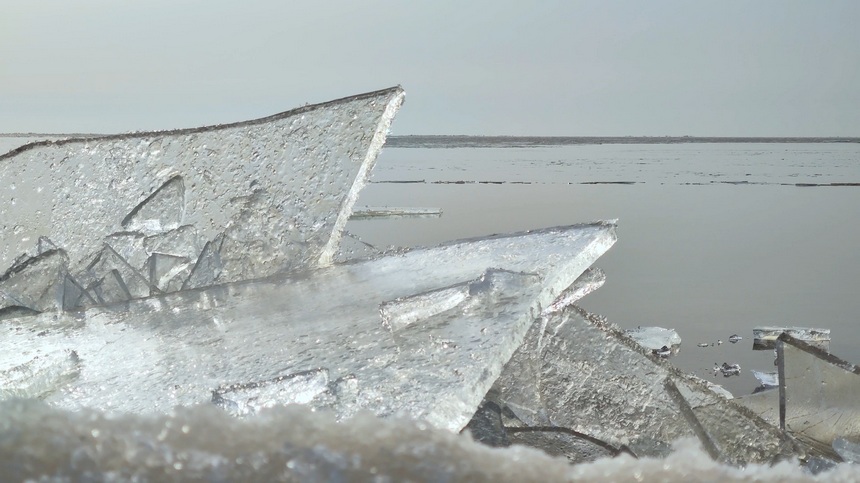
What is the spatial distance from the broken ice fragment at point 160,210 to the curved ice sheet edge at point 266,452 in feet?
3.12

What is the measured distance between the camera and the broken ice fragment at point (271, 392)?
0.57 meters

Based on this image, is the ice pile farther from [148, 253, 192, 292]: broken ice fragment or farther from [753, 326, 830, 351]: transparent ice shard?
[753, 326, 830, 351]: transparent ice shard

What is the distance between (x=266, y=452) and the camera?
0.26m

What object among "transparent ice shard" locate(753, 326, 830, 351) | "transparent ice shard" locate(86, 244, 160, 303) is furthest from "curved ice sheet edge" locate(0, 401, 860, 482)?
"transparent ice shard" locate(753, 326, 830, 351)

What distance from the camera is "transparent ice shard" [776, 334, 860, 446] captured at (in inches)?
42.7

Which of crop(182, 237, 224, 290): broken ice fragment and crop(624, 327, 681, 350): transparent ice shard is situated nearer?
crop(182, 237, 224, 290): broken ice fragment

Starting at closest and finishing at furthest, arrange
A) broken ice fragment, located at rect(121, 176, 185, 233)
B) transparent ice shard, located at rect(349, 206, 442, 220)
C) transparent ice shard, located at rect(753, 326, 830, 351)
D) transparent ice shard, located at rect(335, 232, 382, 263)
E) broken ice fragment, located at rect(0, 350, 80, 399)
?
broken ice fragment, located at rect(0, 350, 80, 399) < broken ice fragment, located at rect(121, 176, 185, 233) < transparent ice shard, located at rect(335, 232, 382, 263) < transparent ice shard, located at rect(753, 326, 830, 351) < transparent ice shard, located at rect(349, 206, 442, 220)

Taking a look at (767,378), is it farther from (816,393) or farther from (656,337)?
(816,393)

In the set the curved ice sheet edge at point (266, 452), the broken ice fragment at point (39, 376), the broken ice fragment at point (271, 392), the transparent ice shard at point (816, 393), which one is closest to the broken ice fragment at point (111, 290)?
the broken ice fragment at point (39, 376)

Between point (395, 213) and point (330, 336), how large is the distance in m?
4.45

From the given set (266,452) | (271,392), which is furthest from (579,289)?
(266,452)

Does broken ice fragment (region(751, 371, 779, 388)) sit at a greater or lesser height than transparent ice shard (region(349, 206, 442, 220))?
greater

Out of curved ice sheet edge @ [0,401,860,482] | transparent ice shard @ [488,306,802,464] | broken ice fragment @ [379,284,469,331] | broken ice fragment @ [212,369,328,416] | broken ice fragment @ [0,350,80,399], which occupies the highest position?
curved ice sheet edge @ [0,401,860,482]

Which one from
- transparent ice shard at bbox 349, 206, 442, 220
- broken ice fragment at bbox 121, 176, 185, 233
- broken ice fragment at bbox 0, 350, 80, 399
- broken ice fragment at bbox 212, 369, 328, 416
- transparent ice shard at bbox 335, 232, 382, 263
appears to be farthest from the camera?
transparent ice shard at bbox 349, 206, 442, 220
